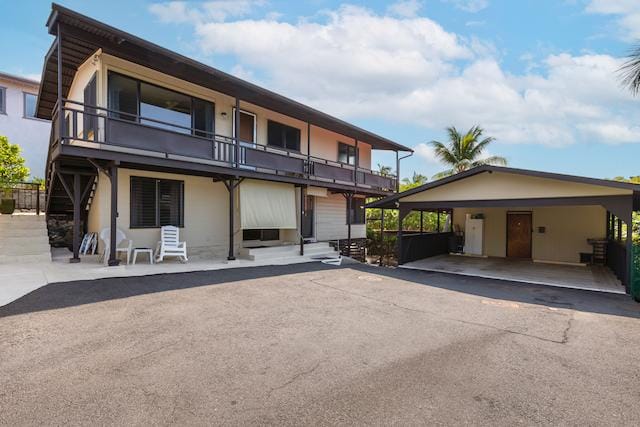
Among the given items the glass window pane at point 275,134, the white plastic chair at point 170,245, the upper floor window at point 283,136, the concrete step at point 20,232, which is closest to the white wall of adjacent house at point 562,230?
the upper floor window at point 283,136

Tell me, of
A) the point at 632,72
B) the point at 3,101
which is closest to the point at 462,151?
the point at 632,72

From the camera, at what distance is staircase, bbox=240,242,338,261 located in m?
12.0

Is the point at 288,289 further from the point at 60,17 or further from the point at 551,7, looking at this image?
the point at 551,7

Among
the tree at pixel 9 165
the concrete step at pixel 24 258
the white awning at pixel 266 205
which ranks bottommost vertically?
the concrete step at pixel 24 258

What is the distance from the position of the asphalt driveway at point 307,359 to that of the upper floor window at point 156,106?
515 centimetres

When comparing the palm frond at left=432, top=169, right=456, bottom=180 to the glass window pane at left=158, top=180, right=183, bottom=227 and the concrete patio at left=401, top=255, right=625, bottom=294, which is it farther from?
the glass window pane at left=158, top=180, right=183, bottom=227

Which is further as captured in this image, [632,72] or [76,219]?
[632,72]

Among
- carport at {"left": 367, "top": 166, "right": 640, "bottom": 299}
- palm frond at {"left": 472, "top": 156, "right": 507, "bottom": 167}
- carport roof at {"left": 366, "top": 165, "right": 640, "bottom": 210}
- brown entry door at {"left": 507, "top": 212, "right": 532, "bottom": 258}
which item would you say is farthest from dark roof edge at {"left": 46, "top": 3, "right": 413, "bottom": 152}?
palm frond at {"left": 472, "top": 156, "right": 507, "bottom": 167}

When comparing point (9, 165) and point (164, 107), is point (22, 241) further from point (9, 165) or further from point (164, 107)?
point (9, 165)

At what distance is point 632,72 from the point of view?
11.3 meters

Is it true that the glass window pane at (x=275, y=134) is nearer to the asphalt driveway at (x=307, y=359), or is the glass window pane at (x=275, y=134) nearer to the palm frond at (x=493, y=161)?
the asphalt driveway at (x=307, y=359)

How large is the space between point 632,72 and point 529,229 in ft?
20.6

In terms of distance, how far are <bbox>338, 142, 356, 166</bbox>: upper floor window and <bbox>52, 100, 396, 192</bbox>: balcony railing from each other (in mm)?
1787

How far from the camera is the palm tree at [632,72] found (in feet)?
36.8
